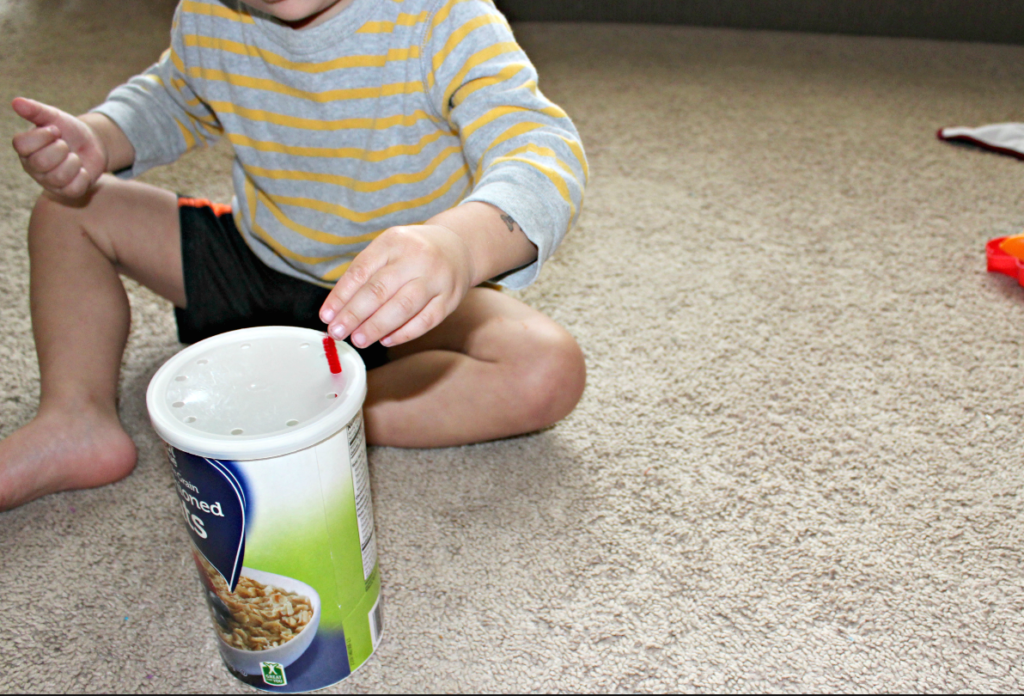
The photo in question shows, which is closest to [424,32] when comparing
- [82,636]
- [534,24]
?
[82,636]

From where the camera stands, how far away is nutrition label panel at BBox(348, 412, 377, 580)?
534 mm

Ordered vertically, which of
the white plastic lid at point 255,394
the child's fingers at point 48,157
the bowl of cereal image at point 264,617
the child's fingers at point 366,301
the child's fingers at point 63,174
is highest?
the child's fingers at point 366,301

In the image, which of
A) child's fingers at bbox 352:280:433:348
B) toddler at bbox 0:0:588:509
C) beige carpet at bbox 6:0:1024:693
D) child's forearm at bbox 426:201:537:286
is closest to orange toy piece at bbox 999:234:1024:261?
beige carpet at bbox 6:0:1024:693

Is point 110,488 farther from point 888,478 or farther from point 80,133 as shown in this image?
point 888,478

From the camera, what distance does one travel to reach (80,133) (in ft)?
2.46

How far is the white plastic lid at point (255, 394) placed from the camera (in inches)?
19.0

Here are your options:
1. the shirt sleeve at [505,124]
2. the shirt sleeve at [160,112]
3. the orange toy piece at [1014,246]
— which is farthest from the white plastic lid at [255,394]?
the orange toy piece at [1014,246]

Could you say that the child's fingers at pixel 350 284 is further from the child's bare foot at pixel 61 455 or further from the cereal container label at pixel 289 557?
the child's bare foot at pixel 61 455

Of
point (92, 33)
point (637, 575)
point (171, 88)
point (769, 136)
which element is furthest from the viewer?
point (92, 33)

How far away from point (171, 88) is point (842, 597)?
745 millimetres

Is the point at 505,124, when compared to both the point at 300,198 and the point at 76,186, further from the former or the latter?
the point at 76,186

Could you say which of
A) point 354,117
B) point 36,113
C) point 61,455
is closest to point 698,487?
point 354,117

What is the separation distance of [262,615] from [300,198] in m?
0.37

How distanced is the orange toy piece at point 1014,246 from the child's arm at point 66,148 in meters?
0.99
